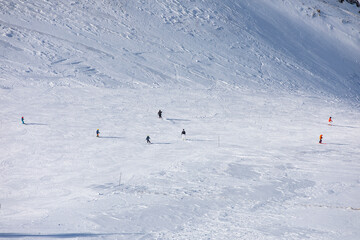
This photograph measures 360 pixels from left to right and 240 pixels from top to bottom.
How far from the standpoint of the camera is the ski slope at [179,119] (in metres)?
13.0

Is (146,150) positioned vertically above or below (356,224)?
above

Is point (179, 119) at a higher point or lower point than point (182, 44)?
lower

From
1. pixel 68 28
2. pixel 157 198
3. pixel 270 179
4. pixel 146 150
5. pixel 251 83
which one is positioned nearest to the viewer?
pixel 157 198

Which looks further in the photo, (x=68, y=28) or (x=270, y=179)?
(x=68, y=28)

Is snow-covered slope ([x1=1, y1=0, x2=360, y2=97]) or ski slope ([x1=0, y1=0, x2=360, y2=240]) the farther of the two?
snow-covered slope ([x1=1, y1=0, x2=360, y2=97])

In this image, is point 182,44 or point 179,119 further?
point 182,44

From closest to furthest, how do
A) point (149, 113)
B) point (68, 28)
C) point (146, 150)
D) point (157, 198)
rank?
point (157, 198)
point (146, 150)
point (149, 113)
point (68, 28)

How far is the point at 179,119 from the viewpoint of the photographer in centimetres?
2741

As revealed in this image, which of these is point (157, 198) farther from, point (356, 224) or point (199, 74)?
point (199, 74)

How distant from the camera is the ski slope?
13.0m

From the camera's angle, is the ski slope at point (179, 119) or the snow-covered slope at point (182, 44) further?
the snow-covered slope at point (182, 44)

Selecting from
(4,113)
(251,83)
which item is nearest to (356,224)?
(4,113)

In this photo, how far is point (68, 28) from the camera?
4450 cm

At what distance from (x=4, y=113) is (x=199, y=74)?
21.3 meters
